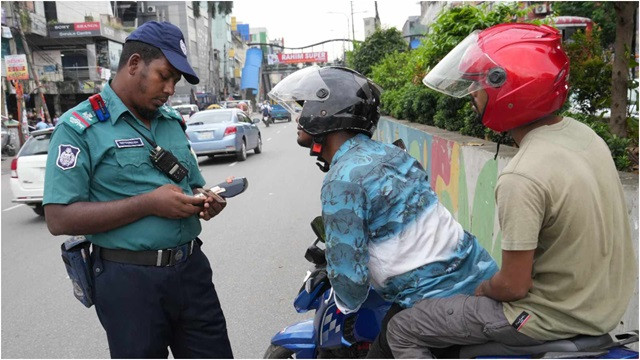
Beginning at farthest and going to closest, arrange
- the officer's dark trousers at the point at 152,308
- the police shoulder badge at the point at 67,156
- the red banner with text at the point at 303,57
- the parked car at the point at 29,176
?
the red banner with text at the point at 303,57
the parked car at the point at 29,176
the officer's dark trousers at the point at 152,308
the police shoulder badge at the point at 67,156

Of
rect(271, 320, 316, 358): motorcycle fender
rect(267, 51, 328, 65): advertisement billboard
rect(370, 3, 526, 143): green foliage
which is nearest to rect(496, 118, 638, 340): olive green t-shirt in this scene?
rect(271, 320, 316, 358): motorcycle fender

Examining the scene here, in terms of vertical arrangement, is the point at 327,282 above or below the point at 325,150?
below

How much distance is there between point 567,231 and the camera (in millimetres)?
1687

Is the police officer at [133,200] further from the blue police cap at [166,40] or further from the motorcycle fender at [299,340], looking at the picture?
the motorcycle fender at [299,340]

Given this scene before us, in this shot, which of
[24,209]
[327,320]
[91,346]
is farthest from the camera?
[24,209]

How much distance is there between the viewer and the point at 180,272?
7.70 ft

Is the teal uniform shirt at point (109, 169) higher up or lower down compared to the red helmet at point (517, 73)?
lower down

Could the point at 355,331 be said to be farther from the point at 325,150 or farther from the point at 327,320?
the point at 325,150

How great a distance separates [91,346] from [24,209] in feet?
24.9

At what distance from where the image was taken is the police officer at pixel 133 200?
7.03ft

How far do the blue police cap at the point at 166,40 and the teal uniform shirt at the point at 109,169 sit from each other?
26 centimetres

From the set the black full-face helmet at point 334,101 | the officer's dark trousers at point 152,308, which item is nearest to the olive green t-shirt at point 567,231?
the black full-face helmet at point 334,101

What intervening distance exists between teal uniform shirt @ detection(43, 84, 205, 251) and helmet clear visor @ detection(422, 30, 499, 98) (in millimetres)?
1195

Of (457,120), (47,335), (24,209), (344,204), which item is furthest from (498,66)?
(24,209)
